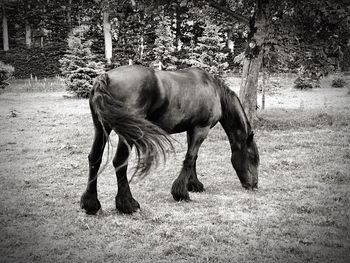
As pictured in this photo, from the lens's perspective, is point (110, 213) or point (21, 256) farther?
point (110, 213)

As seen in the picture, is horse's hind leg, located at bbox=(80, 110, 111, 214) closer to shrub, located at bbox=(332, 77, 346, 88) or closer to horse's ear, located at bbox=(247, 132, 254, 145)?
horse's ear, located at bbox=(247, 132, 254, 145)

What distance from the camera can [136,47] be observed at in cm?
3212

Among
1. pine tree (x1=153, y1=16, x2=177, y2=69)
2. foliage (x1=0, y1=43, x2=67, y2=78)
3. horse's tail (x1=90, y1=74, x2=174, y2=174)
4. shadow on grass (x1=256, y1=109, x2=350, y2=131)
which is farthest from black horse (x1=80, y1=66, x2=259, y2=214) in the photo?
foliage (x1=0, y1=43, x2=67, y2=78)

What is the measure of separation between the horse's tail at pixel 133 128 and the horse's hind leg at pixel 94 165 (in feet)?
0.77

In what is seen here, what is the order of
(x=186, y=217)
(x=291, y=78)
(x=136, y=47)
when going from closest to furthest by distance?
1. (x=186, y=217)
2. (x=291, y=78)
3. (x=136, y=47)

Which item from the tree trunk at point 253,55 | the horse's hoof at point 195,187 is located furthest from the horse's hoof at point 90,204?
the tree trunk at point 253,55

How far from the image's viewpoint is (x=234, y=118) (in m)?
6.22

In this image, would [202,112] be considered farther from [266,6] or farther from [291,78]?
[291,78]

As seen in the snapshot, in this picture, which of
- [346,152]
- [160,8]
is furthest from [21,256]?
[160,8]

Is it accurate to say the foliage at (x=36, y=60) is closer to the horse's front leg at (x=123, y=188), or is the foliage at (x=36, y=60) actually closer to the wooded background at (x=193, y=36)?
the wooded background at (x=193, y=36)

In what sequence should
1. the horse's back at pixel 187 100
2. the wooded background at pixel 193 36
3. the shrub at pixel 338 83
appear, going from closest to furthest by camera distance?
the horse's back at pixel 187 100, the wooded background at pixel 193 36, the shrub at pixel 338 83

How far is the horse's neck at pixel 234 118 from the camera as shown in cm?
615

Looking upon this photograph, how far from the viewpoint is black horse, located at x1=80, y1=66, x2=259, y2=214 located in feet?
14.1

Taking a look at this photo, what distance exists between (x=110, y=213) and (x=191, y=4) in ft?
28.4
